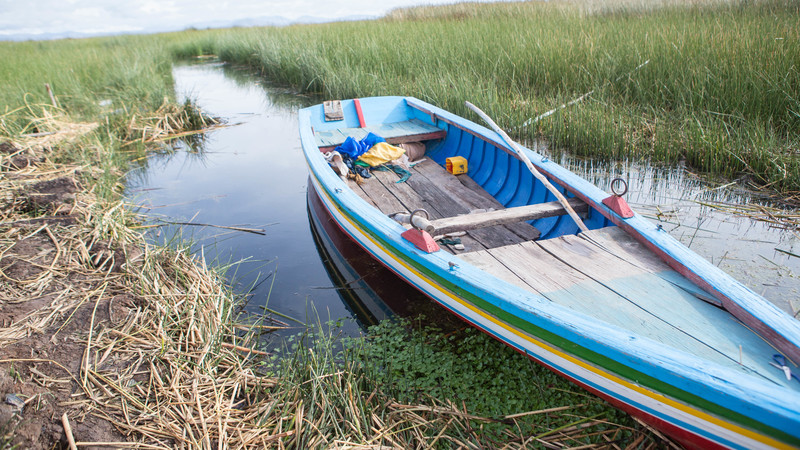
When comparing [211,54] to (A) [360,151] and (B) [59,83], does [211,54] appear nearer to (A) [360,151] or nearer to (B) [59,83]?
(B) [59,83]

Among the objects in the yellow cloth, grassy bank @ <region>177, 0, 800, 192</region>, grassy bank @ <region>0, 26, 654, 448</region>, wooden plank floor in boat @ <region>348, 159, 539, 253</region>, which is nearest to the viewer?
grassy bank @ <region>0, 26, 654, 448</region>

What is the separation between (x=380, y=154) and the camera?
4.96 metres

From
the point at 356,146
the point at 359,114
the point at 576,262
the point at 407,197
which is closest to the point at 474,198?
the point at 407,197

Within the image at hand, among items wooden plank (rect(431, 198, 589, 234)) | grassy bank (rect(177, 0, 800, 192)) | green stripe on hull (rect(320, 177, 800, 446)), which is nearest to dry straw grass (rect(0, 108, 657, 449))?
green stripe on hull (rect(320, 177, 800, 446))

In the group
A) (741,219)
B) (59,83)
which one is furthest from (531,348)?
(59,83)

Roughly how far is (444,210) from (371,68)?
6211 millimetres

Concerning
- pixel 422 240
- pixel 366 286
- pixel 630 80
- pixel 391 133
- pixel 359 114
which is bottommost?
pixel 366 286

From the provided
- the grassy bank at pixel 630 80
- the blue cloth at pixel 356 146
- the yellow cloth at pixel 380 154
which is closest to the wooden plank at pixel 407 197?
the yellow cloth at pixel 380 154

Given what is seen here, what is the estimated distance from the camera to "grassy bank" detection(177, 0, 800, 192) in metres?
5.09

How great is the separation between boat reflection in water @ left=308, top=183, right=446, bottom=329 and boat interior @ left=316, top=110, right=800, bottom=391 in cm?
48

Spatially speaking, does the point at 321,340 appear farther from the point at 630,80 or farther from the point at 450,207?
the point at 630,80

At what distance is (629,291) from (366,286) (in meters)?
2.04

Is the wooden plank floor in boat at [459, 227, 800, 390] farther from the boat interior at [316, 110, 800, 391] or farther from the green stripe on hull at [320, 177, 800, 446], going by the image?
the green stripe on hull at [320, 177, 800, 446]

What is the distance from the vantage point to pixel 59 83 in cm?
870
